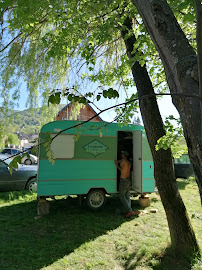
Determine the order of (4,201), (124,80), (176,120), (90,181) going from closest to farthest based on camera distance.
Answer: (176,120), (124,80), (90,181), (4,201)

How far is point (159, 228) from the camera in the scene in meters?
5.88

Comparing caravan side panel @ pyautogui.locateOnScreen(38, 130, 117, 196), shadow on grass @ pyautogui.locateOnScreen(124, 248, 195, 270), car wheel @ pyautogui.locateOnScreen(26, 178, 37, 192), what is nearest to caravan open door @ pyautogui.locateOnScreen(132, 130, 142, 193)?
caravan side panel @ pyautogui.locateOnScreen(38, 130, 117, 196)

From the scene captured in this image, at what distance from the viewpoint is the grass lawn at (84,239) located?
13.4 feet

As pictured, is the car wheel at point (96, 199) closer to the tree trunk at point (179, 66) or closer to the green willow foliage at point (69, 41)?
the green willow foliage at point (69, 41)

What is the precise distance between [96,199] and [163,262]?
3.32 metres

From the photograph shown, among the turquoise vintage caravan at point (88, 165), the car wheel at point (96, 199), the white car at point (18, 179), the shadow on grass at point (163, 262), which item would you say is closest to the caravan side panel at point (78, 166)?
the turquoise vintage caravan at point (88, 165)

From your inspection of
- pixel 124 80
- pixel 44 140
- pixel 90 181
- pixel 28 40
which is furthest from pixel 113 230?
pixel 28 40

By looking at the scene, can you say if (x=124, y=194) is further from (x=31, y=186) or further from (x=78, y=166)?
(x=31, y=186)

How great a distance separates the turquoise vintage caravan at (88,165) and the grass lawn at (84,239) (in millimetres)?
684

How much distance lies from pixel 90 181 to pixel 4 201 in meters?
→ 3.12

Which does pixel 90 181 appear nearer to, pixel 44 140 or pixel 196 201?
pixel 196 201

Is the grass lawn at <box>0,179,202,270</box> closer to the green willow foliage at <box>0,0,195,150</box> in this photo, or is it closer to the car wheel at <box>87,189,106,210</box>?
the car wheel at <box>87,189,106,210</box>

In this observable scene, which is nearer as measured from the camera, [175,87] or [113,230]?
[175,87]

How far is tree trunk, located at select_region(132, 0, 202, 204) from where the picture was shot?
164 cm
